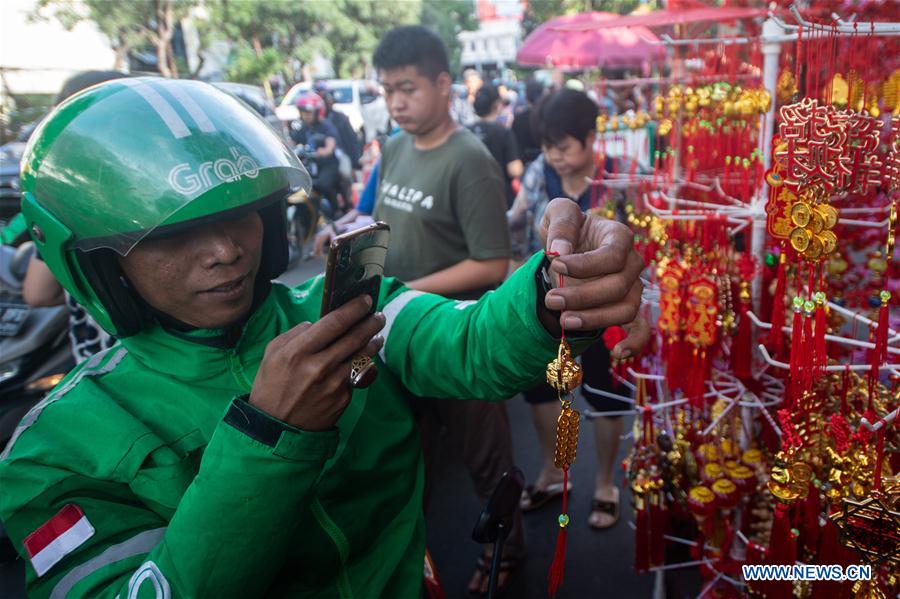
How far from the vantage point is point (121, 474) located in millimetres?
1072

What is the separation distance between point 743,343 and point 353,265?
4.75 feet

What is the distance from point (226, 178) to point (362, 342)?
406 millimetres

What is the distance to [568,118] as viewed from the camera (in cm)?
295

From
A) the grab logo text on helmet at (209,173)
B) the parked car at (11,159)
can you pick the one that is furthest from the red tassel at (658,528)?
the parked car at (11,159)

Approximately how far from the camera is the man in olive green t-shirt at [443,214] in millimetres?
2492

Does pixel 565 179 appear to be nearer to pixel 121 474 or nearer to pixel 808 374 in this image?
pixel 808 374

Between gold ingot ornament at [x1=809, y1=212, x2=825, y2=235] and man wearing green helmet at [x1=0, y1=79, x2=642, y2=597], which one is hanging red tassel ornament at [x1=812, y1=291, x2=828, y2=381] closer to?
gold ingot ornament at [x1=809, y1=212, x2=825, y2=235]

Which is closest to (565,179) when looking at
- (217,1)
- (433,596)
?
(433,596)

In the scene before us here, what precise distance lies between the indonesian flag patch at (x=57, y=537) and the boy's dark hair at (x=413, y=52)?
207cm

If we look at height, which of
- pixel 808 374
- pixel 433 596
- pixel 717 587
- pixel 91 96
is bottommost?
pixel 717 587

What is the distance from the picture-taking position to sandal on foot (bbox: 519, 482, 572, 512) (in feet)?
10.5

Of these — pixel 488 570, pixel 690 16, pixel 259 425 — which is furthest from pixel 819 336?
pixel 488 570

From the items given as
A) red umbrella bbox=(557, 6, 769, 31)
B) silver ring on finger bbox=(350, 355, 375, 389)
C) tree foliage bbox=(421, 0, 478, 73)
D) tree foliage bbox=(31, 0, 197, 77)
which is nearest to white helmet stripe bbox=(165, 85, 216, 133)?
silver ring on finger bbox=(350, 355, 375, 389)

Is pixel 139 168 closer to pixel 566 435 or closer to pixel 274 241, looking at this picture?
pixel 274 241
